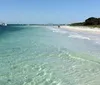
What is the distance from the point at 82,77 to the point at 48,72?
5.93 ft

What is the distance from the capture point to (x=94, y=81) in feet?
29.8

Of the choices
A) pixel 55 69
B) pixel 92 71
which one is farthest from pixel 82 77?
pixel 55 69

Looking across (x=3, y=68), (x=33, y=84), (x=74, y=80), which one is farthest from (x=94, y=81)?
(x=3, y=68)

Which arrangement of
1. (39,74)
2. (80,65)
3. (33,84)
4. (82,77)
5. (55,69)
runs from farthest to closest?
(80,65) → (55,69) → (39,74) → (82,77) → (33,84)

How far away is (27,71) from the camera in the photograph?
11094 millimetres

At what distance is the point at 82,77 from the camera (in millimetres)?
9820

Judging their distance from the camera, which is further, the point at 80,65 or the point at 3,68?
the point at 80,65

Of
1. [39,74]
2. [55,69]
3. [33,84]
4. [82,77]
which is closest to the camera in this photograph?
[33,84]

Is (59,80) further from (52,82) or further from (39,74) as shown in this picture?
(39,74)

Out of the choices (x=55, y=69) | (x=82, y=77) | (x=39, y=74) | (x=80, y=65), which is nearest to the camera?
(x=82, y=77)

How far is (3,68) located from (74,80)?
13.4 feet

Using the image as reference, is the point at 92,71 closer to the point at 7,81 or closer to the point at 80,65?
the point at 80,65

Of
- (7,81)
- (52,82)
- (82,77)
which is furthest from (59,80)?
(7,81)

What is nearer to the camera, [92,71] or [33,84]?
[33,84]
